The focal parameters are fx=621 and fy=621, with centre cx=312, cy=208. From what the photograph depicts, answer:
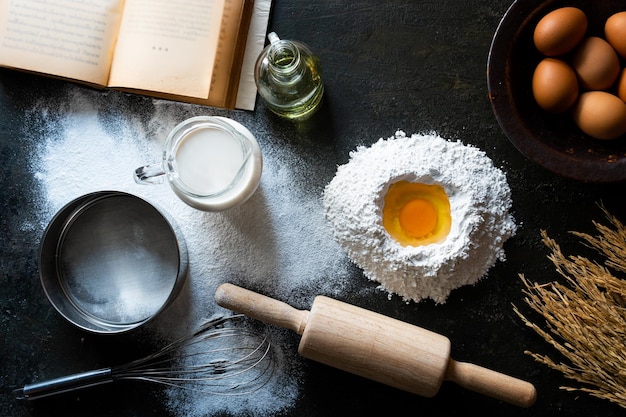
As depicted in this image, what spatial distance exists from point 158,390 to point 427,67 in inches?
38.6

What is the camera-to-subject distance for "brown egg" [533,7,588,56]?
124 cm

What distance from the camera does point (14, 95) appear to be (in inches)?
58.6

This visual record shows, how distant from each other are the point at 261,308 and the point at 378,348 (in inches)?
9.9

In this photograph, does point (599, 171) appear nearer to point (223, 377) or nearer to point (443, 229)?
point (443, 229)

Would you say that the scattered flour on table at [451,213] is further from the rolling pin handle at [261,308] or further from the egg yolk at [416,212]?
the rolling pin handle at [261,308]

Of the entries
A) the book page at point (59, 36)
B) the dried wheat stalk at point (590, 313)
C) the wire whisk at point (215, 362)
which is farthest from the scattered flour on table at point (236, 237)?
the dried wheat stalk at point (590, 313)

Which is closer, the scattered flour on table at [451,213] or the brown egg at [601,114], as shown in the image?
the brown egg at [601,114]

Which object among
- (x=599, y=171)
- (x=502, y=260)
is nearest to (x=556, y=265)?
(x=502, y=260)

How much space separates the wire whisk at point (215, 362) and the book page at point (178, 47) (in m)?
0.55

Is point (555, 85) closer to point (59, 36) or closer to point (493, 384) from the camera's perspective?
point (493, 384)

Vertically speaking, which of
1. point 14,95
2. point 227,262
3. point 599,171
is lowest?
point 227,262

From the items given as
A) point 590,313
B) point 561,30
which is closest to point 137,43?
point 561,30

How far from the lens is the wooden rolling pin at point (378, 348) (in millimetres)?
1258

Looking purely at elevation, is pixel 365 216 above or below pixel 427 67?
below
